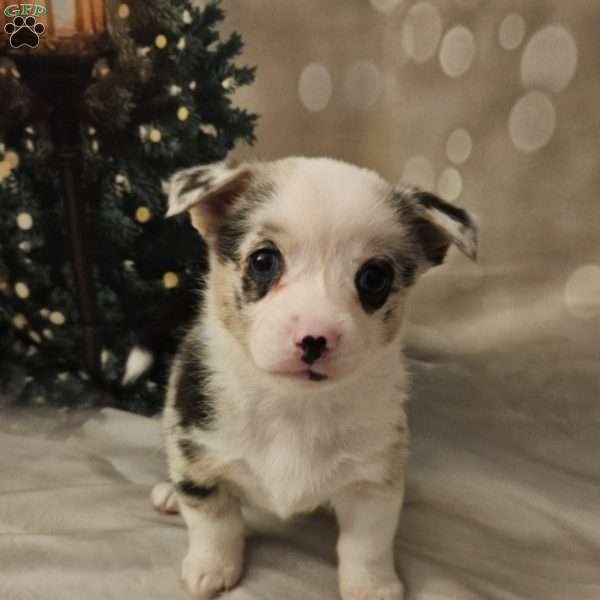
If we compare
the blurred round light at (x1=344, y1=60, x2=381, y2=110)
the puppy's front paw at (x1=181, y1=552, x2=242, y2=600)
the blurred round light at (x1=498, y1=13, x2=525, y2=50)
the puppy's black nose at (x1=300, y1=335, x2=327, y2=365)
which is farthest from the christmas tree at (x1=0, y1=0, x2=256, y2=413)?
the puppy's black nose at (x1=300, y1=335, x2=327, y2=365)

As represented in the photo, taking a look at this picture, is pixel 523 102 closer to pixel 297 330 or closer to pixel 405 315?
pixel 405 315

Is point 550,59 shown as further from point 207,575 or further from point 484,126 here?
point 207,575

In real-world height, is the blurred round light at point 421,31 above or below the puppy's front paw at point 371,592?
above

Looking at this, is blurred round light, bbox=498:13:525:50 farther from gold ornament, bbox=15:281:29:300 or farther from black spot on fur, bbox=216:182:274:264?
gold ornament, bbox=15:281:29:300

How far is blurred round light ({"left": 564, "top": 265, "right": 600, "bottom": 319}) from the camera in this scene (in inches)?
88.0

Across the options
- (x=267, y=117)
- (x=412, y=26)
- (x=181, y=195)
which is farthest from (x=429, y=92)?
(x=181, y=195)

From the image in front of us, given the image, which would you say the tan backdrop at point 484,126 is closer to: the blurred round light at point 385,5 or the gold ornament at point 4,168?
the blurred round light at point 385,5

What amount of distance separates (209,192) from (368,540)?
2.77 ft

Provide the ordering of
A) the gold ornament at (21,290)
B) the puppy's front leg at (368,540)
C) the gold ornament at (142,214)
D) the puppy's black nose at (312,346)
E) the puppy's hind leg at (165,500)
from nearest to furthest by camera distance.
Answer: the puppy's black nose at (312,346), the puppy's front leg at (368,540), the puppy's hind leg at (165,500), the gold ornament at (142,214), the gold ornament at (21,290)

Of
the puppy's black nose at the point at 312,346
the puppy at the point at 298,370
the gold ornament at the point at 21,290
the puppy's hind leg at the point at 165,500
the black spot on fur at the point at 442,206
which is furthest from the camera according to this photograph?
the gold ornament at the point at 21,290

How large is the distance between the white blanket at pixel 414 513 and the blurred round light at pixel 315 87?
0.93 meters

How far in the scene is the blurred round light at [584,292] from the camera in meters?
2.23

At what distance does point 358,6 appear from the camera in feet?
7.11

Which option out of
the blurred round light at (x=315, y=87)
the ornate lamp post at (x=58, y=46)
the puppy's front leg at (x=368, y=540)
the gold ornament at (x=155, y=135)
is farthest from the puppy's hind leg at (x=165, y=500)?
the blurred round light at (x=315, y=87)
